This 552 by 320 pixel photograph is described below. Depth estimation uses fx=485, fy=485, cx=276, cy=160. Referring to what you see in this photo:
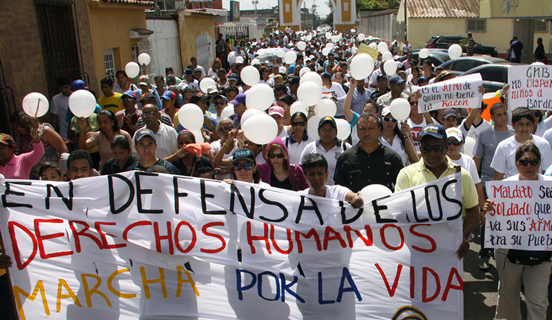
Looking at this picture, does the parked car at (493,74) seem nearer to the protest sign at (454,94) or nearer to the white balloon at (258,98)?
the protest sign at (454,94)

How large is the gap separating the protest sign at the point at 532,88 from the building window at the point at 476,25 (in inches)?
1066

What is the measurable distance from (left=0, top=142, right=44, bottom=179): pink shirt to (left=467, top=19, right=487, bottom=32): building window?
99.1ft

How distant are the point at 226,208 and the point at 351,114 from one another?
3.56 m

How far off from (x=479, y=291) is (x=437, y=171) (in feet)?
5.27

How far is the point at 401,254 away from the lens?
3428 mm

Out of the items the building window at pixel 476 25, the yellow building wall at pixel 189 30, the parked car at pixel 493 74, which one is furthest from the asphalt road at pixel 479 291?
the building window at pixel 476 25

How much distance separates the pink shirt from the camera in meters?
4.22

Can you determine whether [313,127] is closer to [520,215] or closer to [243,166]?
[243,166]

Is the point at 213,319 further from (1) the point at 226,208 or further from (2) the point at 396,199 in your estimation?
(2) the point at 396,199

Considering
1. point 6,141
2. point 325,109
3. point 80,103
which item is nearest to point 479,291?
point 325,109

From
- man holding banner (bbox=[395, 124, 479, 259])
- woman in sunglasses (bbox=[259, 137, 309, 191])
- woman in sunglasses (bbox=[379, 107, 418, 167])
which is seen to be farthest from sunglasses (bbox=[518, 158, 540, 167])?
woman in sunglasses (bbox=[259, 137, 309, 191])

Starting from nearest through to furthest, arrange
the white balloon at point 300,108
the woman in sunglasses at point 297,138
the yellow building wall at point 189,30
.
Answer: the woman in sunglasses at point 297,138 < the white balloon at point 300,108 < the yellow building wall at point 189,30

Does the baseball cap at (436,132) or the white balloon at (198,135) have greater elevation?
the baseball cap at (436,132)

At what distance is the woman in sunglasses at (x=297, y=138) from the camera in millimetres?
5305
